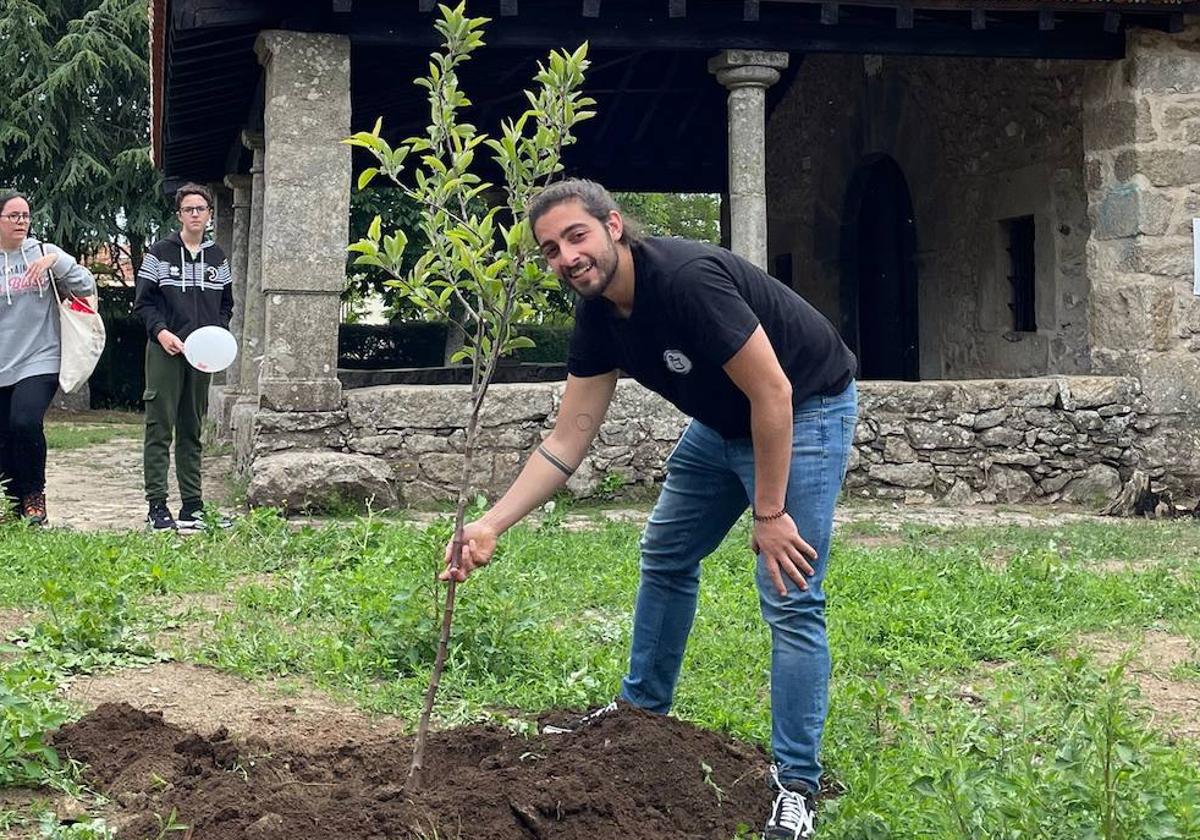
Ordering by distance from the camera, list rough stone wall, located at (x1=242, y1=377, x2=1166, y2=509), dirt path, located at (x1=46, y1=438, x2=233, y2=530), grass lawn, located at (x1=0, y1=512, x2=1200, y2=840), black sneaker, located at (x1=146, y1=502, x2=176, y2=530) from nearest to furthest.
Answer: grass lawn, located at (x1=0, y1=512, x2=1200, y2=840) < black sneaker, located at (x1=146, y1=502, x2=176, y2=530) < dirt path, located at (x1=46, y1=438, x2=233, y2=530) < rough stone wall, located at (x1=242, y1=377, x2=1166, y2=509)

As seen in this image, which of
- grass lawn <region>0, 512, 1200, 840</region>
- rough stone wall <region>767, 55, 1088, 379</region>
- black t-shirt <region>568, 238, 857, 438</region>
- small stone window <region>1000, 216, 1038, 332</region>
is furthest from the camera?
small stone window <region>1000, 216, 1038, 332</region>

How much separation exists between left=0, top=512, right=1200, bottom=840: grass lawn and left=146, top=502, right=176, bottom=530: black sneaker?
1.54ft

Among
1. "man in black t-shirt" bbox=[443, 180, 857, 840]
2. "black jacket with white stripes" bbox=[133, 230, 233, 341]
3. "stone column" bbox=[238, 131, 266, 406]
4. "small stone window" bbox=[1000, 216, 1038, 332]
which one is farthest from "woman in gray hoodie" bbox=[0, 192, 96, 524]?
"small stone window" bbox=[1000, 216, 1038, 332]

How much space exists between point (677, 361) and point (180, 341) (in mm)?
4408

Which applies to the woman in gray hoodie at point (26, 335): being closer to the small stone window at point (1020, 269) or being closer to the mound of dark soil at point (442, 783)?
the mound of dark soil at point (442, 783)

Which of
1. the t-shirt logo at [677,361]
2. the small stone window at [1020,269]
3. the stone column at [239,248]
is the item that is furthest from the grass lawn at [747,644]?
the stone column at [239,248]

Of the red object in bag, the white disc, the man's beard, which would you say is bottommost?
the man's beard

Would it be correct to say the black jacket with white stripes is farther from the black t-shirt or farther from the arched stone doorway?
the arched stone doorway

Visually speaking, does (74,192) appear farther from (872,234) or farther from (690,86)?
(872,234)

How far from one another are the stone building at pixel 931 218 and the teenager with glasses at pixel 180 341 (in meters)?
0.67

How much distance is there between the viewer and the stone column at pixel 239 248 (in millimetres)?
13906

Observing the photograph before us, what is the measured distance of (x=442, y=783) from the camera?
3281 millimetres

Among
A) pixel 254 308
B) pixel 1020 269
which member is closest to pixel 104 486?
pixel 254 308

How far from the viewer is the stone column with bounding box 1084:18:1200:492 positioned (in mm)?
9062
